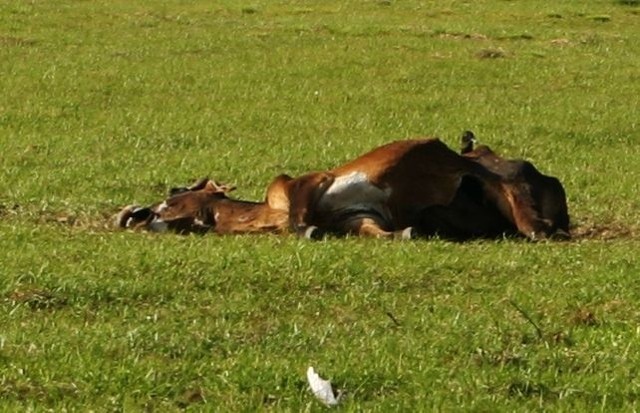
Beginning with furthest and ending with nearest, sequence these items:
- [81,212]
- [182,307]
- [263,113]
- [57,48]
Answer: [57,48]
[263,113]
[81,212]
[182,307]

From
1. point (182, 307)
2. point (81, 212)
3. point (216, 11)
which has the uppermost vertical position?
point (182, 307)

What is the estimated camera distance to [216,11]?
98.3 ft

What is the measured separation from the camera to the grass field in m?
6.32

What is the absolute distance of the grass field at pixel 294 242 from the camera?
249 inches

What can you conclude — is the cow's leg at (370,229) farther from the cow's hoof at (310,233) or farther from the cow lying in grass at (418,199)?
the cow's hoof at (310,233)

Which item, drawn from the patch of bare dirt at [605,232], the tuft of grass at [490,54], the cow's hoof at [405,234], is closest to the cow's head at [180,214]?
the cow's hoof at [405,234]

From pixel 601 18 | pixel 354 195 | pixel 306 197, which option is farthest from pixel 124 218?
pixel 601 18

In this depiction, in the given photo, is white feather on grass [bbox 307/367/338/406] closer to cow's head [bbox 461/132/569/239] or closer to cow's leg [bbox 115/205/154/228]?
cow's head [bbox 461/132/569/239]

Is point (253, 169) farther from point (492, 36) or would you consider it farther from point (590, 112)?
point (492, 36)

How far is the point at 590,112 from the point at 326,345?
11699 millimetres

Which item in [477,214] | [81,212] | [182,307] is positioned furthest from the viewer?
[81,212]

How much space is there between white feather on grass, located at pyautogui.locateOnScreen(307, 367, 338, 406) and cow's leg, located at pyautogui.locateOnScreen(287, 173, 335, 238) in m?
3.74

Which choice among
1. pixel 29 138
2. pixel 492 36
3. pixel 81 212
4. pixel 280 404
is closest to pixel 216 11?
pixel 492 36

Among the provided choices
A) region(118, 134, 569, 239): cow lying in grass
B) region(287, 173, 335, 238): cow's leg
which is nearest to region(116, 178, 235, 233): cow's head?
region(118, 134, 569, 239): cow lying in grass
